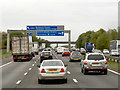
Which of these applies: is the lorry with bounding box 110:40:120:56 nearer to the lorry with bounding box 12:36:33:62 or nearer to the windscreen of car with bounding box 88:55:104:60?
the lorry with bounding box 12:36:33:62

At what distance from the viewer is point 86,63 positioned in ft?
66.9

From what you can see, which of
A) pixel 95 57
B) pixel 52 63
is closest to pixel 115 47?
pixel 95 57

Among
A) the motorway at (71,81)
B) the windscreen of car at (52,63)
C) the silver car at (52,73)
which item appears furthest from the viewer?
the windscreen of car at (52,63)

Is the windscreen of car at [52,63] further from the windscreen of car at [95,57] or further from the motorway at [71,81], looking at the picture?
the windscreen of car at [95,57]

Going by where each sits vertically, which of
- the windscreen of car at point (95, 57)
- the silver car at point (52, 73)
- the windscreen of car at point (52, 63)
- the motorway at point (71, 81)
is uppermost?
the windscreen of car at point (95, 57)

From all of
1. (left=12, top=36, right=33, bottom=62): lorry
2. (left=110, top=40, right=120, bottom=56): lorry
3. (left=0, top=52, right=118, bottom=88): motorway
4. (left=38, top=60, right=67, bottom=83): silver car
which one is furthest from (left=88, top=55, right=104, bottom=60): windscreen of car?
(left=110, top=40, right=120, bottom=56): lorry

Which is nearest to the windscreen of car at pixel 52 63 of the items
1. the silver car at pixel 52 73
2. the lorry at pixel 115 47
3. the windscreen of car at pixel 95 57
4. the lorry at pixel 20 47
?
the silver car at pixel 52 73

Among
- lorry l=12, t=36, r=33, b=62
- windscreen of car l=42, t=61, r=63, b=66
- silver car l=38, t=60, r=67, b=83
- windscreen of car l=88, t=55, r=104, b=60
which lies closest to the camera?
silver car l=38, t=60, r=67, b=83

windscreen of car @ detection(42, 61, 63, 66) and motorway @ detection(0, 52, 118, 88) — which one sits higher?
windscreen of car @ detection(42, 61, 63, 66)

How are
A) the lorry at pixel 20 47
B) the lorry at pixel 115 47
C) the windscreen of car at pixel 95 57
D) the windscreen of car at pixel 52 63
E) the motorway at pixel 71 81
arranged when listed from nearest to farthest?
the motorway at pixel 71 81 < the windscreen of car at pixel 52 63 < the windscreen of car at pixel 95 57 < the lorry at pixel 20 47 < the lorry at pixel 115 47

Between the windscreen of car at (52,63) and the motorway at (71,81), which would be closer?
the motorway at (71,81)

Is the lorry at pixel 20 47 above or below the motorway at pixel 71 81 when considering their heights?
above

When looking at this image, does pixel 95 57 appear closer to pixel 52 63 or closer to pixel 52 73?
pixel 52 63

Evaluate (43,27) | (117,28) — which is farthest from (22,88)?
(117,28)
